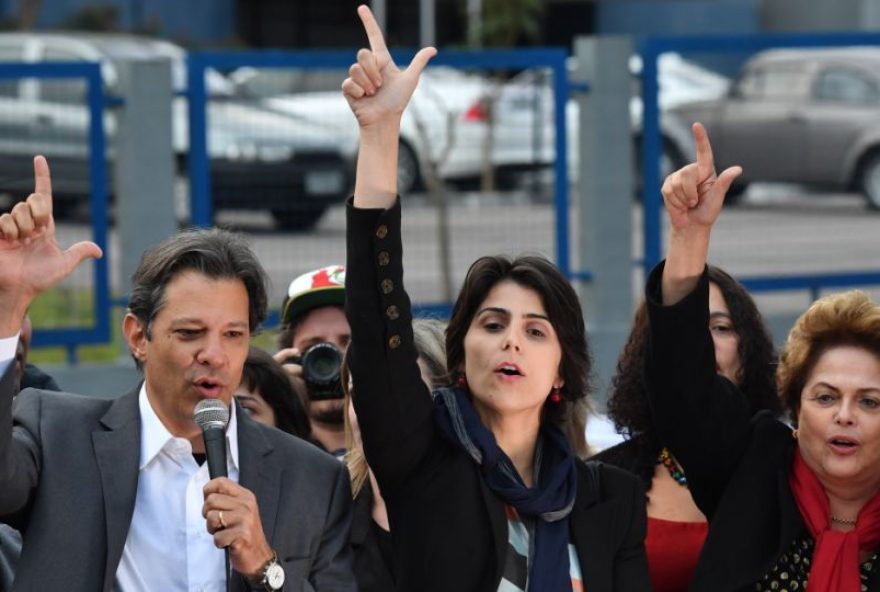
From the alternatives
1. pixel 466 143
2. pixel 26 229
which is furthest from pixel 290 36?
pixel 26 229

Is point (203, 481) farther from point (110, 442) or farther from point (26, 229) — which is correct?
point (26, 229)

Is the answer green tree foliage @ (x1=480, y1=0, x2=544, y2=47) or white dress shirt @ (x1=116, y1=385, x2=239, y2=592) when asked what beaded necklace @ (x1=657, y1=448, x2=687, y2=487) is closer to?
white dress shirt @ (x1=116, y1=385, x2=239, y2=592)

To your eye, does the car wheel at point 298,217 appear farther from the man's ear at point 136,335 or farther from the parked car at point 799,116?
the man's ear at point 136,335

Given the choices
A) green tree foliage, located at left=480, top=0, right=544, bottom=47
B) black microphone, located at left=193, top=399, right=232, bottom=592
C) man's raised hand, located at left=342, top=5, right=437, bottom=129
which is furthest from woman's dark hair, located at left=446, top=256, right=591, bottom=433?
green tree foliage, located at left=480, top=0, right=544, bottom=47

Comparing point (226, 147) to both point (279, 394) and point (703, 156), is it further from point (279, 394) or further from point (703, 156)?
point (703, 156)

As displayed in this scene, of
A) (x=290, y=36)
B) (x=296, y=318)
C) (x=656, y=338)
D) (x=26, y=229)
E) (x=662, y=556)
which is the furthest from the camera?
(x=290, y=36)

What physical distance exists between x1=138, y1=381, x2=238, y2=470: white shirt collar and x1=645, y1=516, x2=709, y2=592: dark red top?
130 cm

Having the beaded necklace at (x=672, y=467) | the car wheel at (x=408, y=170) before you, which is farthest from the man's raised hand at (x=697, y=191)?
the car wheel at (x=408, y=170)

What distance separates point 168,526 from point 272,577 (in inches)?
12.0

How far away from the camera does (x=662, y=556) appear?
488 centimetres

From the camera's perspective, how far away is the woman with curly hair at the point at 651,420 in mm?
4879

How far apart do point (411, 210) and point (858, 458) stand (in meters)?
5.34

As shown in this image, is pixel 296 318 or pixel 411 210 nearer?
pixel 296 318

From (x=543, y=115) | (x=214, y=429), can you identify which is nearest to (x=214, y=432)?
(x=214, y=429)
